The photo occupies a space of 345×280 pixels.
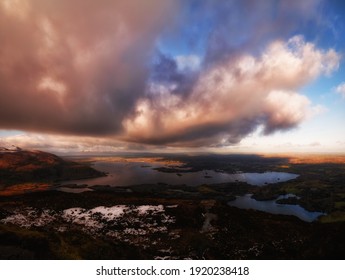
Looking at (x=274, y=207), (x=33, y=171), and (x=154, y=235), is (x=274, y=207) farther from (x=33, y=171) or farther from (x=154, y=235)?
(x=33, y=171)

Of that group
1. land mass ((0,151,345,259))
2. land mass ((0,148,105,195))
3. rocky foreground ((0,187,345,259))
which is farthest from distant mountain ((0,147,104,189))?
rocky foreground ((0,187,345,259))

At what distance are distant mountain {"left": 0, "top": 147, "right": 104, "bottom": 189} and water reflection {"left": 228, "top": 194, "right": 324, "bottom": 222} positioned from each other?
375 ft

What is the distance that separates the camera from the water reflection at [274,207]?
73.6m

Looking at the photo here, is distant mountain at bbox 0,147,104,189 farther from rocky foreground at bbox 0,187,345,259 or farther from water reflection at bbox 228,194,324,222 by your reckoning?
water reflection at bbox 228,194,324,222

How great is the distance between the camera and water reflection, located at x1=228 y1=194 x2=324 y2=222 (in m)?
73.6

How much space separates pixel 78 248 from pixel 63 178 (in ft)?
459

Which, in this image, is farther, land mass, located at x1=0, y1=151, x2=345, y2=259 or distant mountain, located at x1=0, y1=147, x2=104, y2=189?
distant mountain, located at x1=0, y1=147, x2=104, y2=189

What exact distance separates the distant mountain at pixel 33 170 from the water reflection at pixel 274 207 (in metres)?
114

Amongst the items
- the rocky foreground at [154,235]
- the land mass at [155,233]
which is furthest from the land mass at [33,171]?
the rocky foreground at [154,235]

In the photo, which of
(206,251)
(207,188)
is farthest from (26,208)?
(207,188)

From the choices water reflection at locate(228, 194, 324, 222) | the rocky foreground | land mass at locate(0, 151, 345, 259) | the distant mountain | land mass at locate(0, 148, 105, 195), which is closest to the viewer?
the rocky foreground
